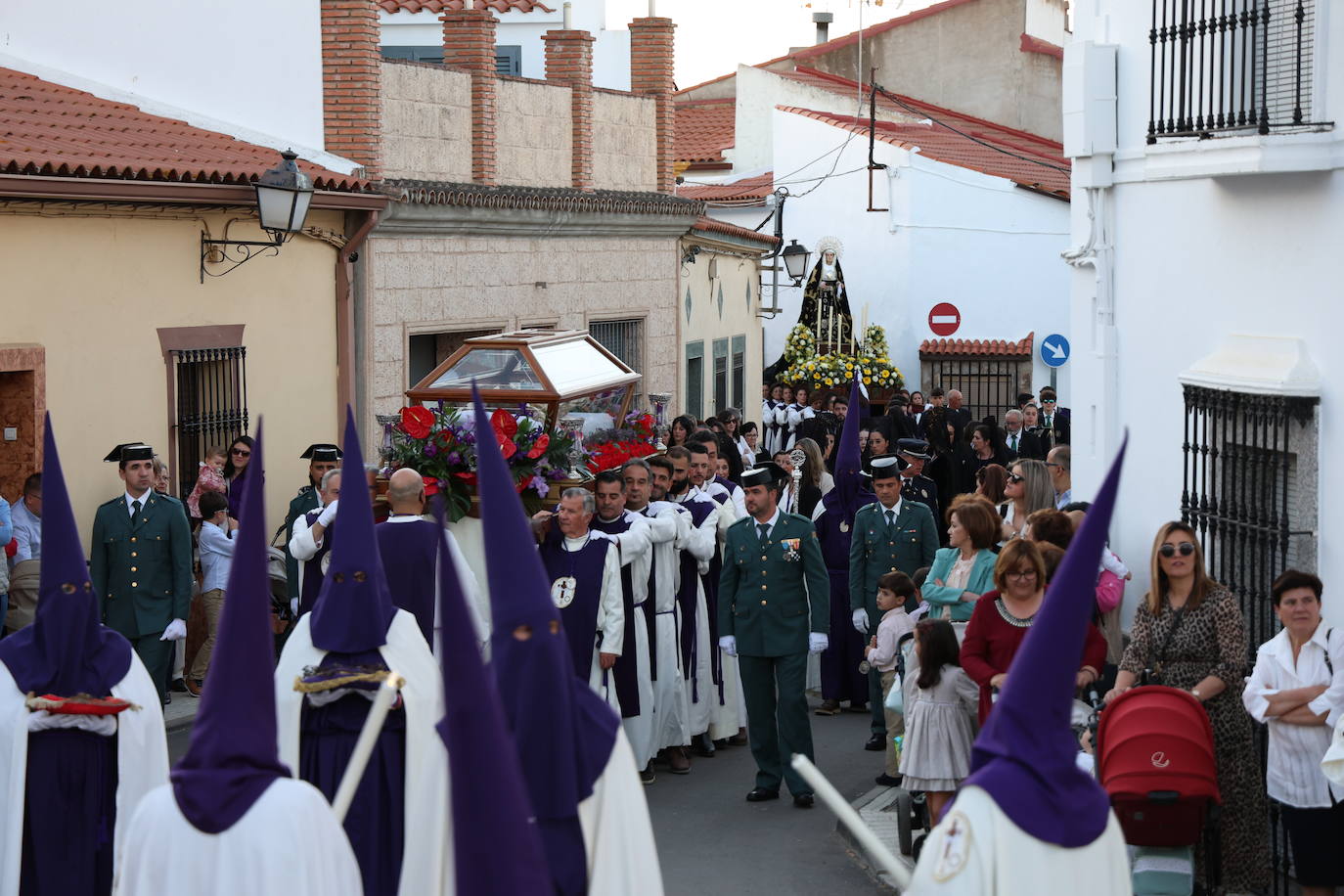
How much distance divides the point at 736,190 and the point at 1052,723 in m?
30.1

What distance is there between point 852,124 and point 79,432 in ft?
71.1

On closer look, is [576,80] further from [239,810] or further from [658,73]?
[239,810]

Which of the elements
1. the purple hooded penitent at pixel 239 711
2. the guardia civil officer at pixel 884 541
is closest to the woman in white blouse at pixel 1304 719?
the guardia civil officer at pixel 884 541

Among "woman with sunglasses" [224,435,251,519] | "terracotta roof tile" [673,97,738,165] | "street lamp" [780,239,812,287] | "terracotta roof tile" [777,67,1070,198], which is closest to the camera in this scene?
"woman with sunglasses" [224,435,251,519]

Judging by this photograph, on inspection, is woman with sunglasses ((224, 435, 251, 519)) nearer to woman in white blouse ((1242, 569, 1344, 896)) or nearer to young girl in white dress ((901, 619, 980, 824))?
young girl in white dress ((901, 619, 980, 824))

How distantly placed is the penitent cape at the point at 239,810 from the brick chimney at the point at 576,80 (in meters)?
15.7

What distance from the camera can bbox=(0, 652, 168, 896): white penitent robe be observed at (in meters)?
7.16

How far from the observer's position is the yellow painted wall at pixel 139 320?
12695 mm

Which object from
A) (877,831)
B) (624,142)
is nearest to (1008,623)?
(877,831)

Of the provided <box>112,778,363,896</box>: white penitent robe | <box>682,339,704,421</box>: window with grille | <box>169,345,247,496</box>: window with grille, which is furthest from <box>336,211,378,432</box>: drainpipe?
<box>112,778,363,896</box>: white penitent robe

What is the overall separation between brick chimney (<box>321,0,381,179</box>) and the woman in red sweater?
9.91m

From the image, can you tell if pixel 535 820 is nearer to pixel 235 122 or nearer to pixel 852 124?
pixel 235 122

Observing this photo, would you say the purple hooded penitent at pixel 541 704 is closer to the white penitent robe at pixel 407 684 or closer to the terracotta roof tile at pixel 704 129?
the white penitent robe at pixel 407 684

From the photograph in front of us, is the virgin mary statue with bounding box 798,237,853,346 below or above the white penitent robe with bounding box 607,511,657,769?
above
